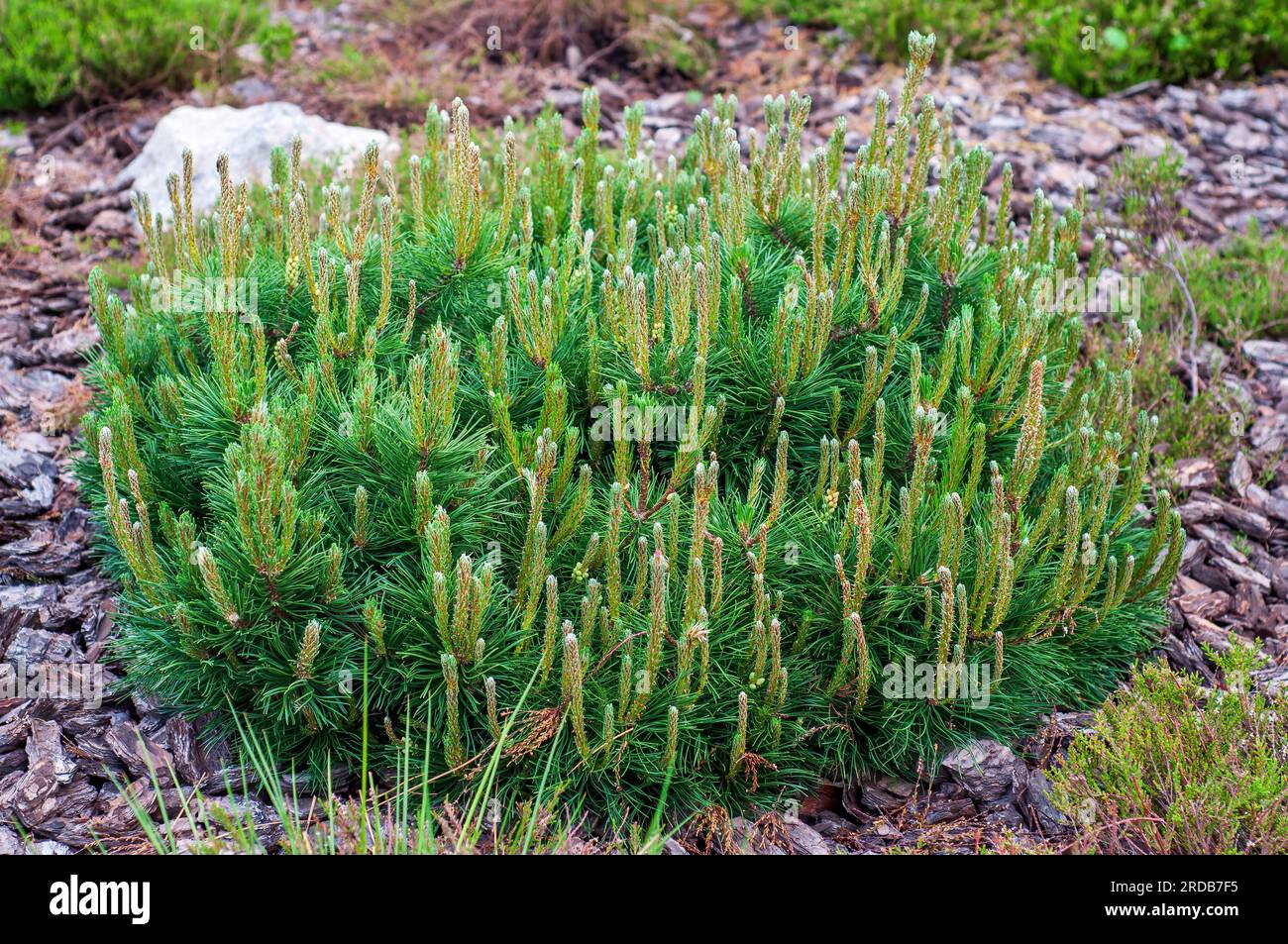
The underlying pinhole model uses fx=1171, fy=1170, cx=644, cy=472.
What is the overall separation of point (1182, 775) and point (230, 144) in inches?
241

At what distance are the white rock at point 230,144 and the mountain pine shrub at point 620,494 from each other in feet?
8.78

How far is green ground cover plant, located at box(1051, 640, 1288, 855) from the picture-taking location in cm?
320

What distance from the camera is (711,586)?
364 centimetres

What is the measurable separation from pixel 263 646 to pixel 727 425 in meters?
1.69

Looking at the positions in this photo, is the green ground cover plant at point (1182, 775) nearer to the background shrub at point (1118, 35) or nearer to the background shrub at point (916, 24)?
the background shrub at point (1118, 35)

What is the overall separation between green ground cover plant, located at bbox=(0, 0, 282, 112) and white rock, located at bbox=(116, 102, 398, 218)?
102 centimetres

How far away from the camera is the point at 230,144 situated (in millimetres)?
7000

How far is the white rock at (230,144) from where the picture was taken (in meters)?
6.88
